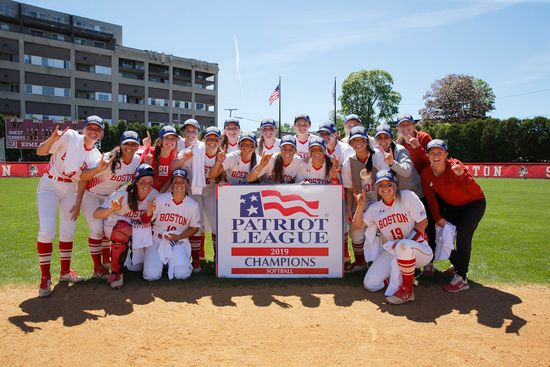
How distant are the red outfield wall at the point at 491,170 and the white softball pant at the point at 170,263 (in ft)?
84.0

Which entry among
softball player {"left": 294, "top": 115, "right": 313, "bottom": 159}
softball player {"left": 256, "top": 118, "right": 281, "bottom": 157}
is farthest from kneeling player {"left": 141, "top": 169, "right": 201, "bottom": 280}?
softball player {"left": 294, "top": 115, "right": 313, "bottom": 159}

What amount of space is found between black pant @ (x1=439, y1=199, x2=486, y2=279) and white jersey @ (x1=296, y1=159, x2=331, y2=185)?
189 centimetres

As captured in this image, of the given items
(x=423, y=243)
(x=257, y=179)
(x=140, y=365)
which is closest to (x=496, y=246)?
(x=423, y=243)

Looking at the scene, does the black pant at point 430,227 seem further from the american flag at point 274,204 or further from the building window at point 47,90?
the building window at point 47,90

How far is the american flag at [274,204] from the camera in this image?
5730 mm

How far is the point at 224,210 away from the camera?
577 cm

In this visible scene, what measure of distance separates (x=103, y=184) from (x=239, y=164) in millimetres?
1971

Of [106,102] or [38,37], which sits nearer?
[38,37]

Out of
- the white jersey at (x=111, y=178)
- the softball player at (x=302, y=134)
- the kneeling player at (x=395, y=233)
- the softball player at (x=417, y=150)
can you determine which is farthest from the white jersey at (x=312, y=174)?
the white jersey at (x=111, y=178)

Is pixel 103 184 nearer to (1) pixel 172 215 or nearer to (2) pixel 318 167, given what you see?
(1) pixel 172 215

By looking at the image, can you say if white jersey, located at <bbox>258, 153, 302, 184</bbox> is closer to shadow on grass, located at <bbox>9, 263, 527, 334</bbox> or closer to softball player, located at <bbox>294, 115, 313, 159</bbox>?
softball player, located at <bbox>294, 115, 313, 159</bbox>

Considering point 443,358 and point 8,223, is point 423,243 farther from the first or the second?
point 8,223

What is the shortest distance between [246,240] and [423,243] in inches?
94.7

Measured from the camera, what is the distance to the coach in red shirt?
518cm
